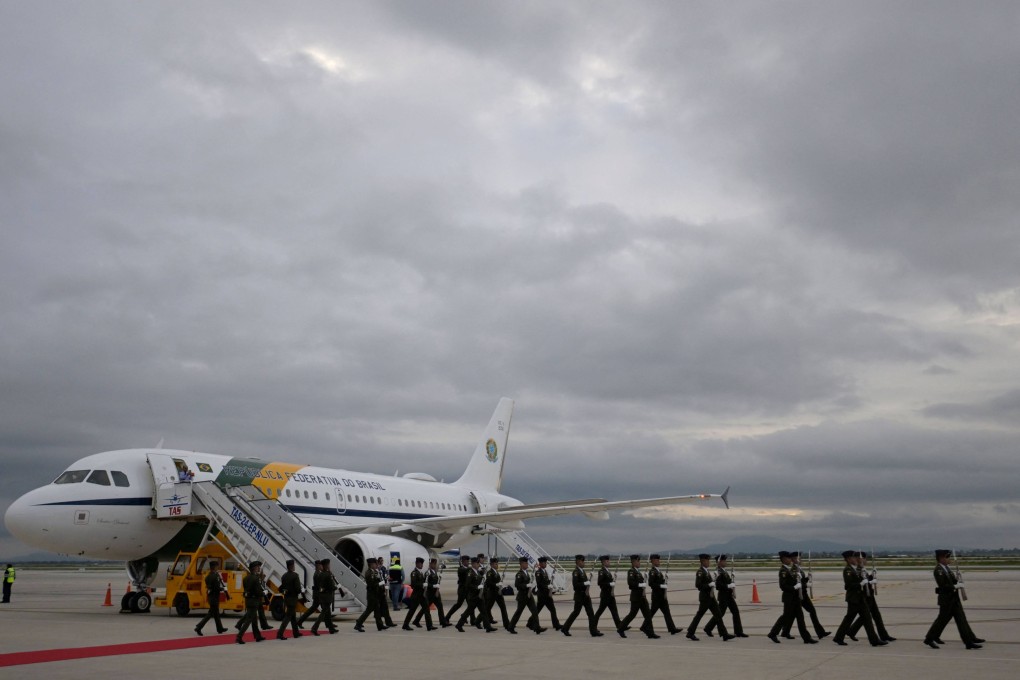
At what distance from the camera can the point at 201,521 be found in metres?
22.5

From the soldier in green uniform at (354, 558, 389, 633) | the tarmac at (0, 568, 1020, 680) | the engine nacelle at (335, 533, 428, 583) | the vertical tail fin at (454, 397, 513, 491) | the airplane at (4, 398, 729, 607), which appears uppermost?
the vertical tail fin at (454, 397, 513, 491)

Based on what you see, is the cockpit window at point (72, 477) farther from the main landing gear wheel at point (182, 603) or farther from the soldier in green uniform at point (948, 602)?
the soldier in green uniform at point (948, 602)

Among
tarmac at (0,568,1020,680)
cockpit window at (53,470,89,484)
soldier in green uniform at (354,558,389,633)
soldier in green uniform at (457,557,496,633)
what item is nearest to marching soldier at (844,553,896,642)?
tarmac at (0,568,1020,680)

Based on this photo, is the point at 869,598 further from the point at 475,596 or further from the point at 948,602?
the point at 475,596

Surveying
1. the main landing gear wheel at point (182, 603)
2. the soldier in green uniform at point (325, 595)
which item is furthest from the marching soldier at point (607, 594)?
the main landing gear wheel at point (182, 603)

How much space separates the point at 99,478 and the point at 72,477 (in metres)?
0.71

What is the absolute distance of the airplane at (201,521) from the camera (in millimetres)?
20906

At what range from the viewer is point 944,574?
13.2 metres

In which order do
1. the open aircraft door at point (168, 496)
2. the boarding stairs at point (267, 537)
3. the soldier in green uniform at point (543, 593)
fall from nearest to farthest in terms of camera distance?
the soldier in green uniform at point (543, 593) < the boarding stairs at point (267, 537) < the open aircraft door at point (168, 496)

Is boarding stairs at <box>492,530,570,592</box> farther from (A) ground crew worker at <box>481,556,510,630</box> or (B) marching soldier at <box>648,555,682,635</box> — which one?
(B) marching soldier at <box>648,555,682,635</box>

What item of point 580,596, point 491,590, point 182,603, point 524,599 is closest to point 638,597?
point 580,596

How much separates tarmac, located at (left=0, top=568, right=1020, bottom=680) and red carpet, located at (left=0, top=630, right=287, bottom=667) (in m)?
0.02

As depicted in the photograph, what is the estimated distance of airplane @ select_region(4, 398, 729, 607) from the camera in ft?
68.6

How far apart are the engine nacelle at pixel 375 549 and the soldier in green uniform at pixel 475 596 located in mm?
5442
